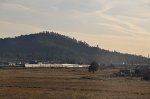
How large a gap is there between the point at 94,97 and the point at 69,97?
2.94m

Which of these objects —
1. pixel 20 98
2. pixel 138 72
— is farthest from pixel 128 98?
pixel 138 72

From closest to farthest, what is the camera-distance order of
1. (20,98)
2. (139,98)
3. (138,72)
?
(20,98) → (139,98) → (138,72)

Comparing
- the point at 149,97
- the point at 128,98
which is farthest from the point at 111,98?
the point at 149,97

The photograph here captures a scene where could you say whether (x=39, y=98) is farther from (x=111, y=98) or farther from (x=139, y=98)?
(x=139, y=98)

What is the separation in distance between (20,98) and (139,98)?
45.2 feet

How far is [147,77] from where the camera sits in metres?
105

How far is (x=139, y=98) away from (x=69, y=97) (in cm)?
818

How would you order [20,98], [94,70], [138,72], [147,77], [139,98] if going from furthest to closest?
1. [94,70]
2. [138,72]
3. [147,77]
4. [139,98]
5. [20,98]

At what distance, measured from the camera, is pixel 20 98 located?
46.7 m

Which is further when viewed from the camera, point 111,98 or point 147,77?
point 147,77

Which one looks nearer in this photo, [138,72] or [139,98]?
[139,98]

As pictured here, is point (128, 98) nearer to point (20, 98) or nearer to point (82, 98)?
point (82, 98)

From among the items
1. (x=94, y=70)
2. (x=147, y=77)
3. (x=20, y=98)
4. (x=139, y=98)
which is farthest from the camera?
(x=94, y=70)

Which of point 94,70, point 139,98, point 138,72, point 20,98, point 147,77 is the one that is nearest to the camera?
point 20,98
